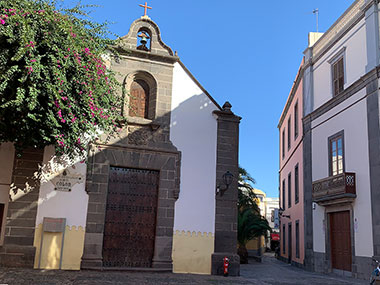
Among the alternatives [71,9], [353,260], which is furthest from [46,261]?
[353,260]

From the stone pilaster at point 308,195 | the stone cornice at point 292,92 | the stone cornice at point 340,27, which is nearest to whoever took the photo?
the stone cornice at point 340,27

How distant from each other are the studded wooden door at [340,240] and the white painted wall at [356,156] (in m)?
0.64

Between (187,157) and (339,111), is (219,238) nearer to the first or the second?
(187,157)

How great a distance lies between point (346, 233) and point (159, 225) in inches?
278

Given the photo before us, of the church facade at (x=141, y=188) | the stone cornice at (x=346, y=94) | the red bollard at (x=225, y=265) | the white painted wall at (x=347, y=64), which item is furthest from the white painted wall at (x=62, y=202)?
the white painted wall at (x=347, y=64)

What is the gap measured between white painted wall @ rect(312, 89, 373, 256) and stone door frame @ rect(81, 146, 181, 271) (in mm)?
6239

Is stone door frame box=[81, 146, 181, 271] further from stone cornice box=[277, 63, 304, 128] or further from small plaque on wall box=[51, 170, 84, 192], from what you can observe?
stone cornice box=[277, 63, 304, 128]

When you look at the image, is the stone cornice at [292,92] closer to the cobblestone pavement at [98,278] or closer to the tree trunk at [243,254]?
the tree trunk at [243,254]

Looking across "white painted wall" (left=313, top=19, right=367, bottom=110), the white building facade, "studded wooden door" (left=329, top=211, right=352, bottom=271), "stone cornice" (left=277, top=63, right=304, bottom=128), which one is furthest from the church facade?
"stone cornice" (left=277, top=63, right=304, bottom=128)

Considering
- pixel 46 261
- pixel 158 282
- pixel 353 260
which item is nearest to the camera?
pixel 158 282

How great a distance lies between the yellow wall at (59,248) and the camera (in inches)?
414

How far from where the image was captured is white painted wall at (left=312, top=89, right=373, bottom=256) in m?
13.1

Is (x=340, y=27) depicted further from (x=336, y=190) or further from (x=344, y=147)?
(x=336, y=190)

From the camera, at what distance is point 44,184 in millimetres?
10781
